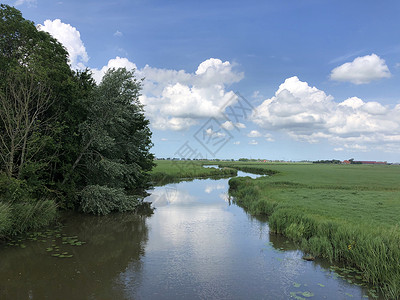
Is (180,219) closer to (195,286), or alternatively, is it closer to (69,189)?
(69,189)

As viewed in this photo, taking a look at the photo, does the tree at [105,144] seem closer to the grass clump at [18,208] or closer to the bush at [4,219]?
the grass clump at [18,208]

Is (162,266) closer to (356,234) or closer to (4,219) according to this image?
(4,219)

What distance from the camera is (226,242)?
1461 cm

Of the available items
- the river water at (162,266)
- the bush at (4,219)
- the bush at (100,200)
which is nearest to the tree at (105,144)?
the bush at (100,200)

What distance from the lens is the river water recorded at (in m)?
8.77

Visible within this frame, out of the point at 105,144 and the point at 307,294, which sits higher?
the point at 105,144

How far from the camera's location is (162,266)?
11.0 metres

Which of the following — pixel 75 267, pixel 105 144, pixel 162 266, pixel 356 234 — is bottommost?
pixel 162 266

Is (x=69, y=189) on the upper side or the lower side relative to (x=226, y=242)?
upper

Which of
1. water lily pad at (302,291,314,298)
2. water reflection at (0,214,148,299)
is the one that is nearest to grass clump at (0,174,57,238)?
water reflection at (0,214,148,299)

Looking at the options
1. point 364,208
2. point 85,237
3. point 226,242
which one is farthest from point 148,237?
point 364,208

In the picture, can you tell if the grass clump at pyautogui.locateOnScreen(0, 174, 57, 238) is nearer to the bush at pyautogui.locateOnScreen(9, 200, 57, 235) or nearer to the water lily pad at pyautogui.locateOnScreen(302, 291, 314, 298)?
the bush at pyautogui.locateOnScreen(9, 200, 57, 235)

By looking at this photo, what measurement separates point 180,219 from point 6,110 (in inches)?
564

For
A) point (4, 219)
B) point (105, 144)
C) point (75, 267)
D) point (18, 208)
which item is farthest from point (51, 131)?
point (75, 267)
